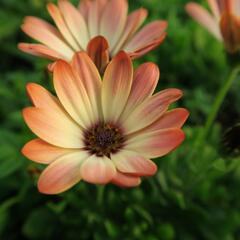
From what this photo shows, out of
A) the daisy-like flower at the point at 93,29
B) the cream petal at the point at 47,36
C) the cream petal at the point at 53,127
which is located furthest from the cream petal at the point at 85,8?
the cream petal at the point at 53,127

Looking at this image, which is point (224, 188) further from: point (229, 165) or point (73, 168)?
point (73, 168)

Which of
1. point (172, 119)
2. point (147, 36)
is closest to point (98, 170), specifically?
point (172, 119)

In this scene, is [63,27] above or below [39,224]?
above

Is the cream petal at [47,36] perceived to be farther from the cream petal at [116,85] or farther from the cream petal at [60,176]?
the cream petal at [60,176]

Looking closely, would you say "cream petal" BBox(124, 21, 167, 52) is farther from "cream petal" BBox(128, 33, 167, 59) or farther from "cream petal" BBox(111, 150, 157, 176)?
"cream petal" BBox(111, 150, 157, 176)

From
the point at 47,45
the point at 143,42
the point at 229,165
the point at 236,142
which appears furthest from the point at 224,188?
the point at 47,45

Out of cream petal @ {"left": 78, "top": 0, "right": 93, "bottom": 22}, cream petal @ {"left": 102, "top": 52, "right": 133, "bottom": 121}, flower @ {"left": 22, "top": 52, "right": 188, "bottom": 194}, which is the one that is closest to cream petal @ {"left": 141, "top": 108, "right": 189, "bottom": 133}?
flower @ {"left": 22, "top": 52, "right": 188, "bottom": 194}

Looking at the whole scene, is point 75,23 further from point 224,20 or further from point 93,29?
point 224,20
